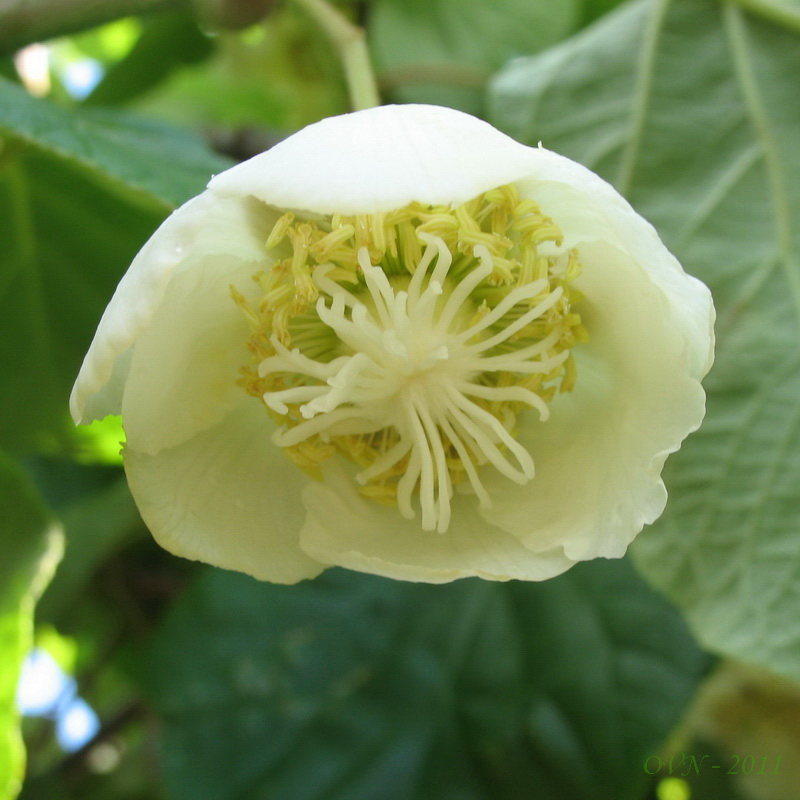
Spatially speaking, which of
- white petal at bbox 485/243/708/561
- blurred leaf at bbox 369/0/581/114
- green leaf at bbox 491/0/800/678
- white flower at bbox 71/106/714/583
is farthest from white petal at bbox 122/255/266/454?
blurred leaf at bbox 369/0/581/114

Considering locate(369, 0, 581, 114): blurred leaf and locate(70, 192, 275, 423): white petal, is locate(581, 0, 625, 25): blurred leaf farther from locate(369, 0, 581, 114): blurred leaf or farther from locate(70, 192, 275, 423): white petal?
locate(70, 192, 275, 423): white petal

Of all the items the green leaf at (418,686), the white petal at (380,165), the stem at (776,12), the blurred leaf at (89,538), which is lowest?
the green leaf at (418,686)

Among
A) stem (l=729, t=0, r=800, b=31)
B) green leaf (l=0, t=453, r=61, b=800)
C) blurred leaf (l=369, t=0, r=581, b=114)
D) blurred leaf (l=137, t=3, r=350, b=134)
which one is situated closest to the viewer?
green leaf (l=0, t=453, r=61, b=800)

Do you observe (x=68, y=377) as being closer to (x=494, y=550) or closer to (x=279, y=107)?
(x=494, y=550)

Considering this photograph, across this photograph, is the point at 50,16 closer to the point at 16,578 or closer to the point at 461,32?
the point at 16,578

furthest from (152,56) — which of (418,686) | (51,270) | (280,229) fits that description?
(418,686)

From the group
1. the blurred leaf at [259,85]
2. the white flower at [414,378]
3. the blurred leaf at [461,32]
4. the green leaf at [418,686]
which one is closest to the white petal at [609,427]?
the white flower at [414,378]

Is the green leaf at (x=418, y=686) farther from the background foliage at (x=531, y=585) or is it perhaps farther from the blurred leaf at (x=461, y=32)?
the blurred leaf at (x=461, y=32)
